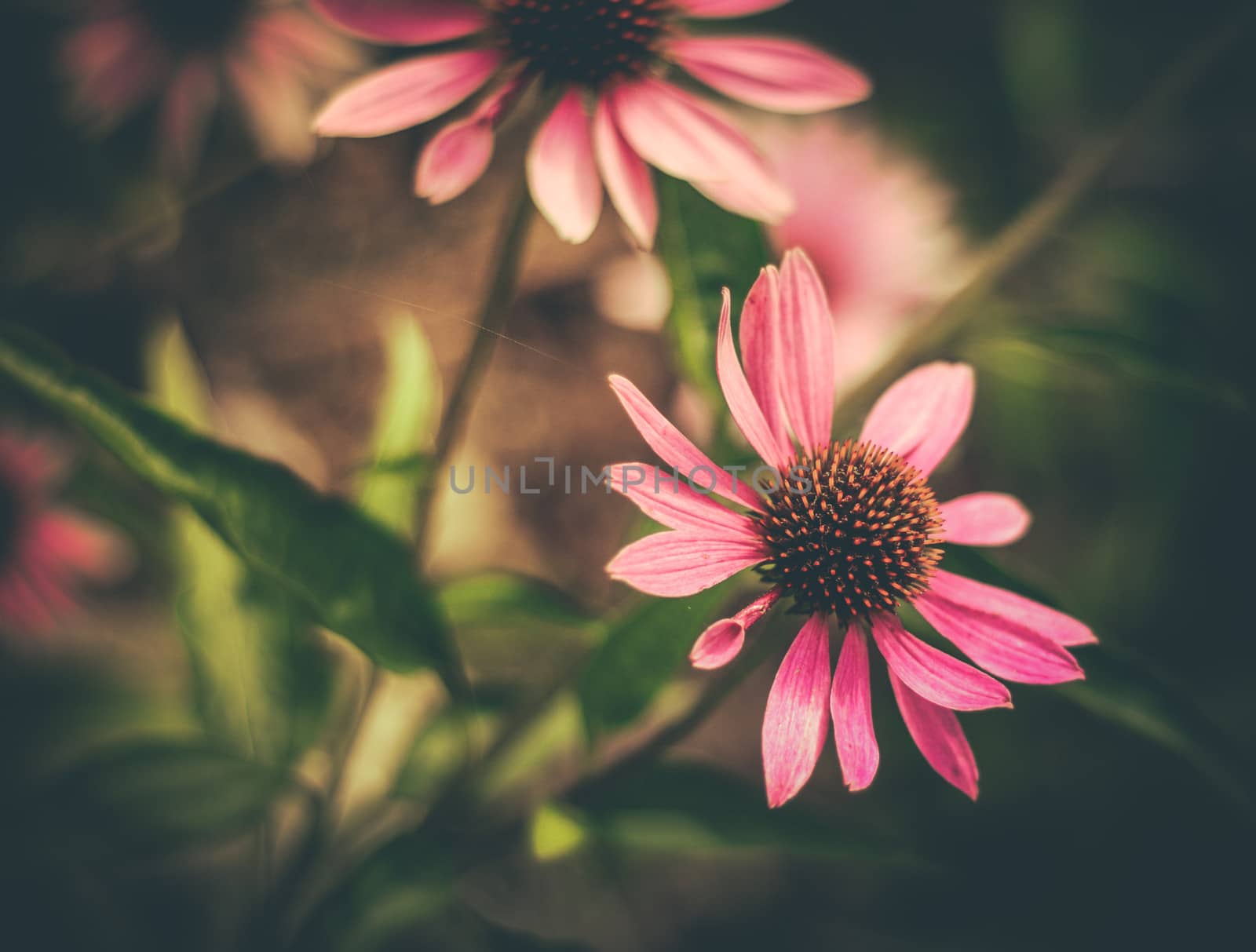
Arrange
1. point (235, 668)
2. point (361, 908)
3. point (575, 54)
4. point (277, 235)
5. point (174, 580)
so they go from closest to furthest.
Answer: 1. point (575, 54)
2. point (361, 908)
3. point (235, 668)
4. point (174, 580)
5. point (277, 235)

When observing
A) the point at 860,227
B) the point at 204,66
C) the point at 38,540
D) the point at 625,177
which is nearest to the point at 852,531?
the point at 625,177

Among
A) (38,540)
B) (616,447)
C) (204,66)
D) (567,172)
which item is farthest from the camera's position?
(616,447)

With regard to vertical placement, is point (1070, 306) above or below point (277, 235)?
above

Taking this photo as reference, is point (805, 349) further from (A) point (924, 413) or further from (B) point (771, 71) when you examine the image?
(B) point (771, 71)

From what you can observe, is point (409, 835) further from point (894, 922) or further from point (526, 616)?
point (894, 922)

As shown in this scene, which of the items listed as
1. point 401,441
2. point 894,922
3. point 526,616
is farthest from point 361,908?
point 894,922

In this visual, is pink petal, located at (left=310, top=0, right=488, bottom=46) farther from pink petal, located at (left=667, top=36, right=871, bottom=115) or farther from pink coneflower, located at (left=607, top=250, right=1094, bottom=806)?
pink coneflower, located at (left=607, top=250, right=1094, bottom=806)
